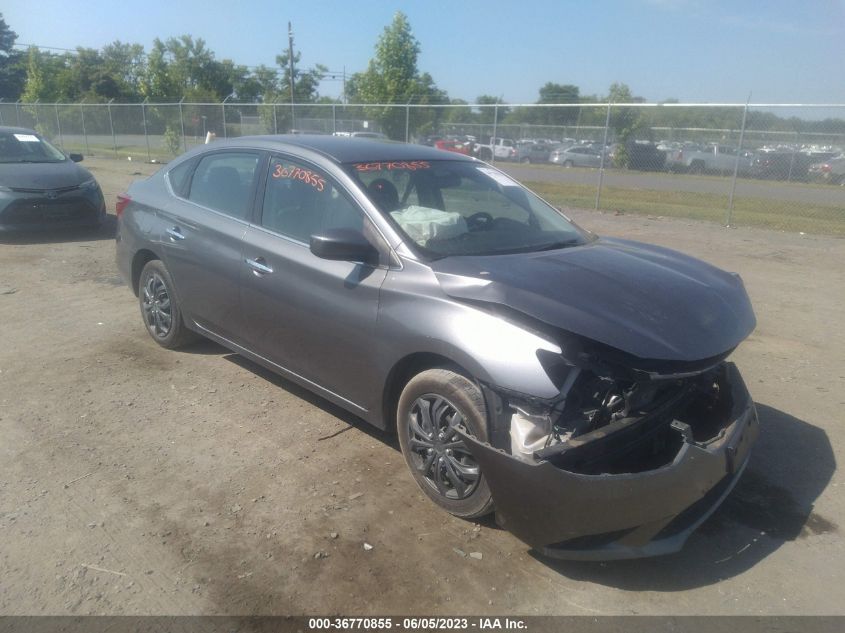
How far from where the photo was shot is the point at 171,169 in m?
5.49

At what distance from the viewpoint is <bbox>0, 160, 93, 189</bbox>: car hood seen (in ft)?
31.6

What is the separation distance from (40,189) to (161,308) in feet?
18.6

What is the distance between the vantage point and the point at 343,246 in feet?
11.6

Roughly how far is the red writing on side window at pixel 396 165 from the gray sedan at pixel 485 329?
0.07 ft

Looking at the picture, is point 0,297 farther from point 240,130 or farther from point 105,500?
point 240,130

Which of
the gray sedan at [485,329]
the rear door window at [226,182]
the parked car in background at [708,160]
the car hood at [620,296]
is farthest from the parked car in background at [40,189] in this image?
the parked car in background at [708,160]

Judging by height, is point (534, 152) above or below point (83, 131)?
above

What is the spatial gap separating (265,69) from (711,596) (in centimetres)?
6462

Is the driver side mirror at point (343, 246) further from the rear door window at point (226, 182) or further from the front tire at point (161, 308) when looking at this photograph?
the front tire at point (161, 308)

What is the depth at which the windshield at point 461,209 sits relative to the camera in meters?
3.81

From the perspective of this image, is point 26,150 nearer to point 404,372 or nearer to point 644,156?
point 404,372

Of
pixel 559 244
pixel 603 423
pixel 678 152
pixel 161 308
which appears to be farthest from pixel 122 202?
pixel 678 152

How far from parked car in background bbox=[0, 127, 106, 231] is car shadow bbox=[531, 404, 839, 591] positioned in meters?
9.29

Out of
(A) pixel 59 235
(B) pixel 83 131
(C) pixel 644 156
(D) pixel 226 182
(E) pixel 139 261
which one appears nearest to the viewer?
(D) pixel 226 182
